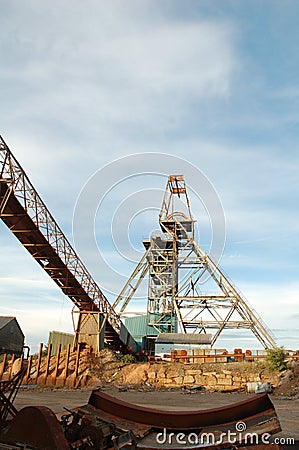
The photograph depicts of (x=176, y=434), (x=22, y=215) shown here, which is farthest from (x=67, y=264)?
(x=176, y=434)

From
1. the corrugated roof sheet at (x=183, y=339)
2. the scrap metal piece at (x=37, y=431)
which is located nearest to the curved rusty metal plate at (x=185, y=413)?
the scrap metal piece at (x=37, y=431)

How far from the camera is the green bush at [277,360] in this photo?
2052cm

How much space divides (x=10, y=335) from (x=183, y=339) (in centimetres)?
1989

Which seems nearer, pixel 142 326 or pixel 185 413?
pixel 185 413

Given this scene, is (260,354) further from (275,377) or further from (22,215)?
(22,215)

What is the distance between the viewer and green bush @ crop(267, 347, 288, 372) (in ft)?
67.3

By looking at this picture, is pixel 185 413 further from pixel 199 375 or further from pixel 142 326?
pixel 142 326

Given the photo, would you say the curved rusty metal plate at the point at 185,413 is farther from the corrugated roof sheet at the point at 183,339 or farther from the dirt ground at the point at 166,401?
the corrugated roof sheet at the point at 183,339

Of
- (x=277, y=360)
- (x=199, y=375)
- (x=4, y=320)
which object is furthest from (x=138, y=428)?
(x=4, y=320)

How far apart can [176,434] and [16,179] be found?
14.5 m

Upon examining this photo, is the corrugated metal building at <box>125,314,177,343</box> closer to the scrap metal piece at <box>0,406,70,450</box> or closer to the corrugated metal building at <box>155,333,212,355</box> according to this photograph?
the corrugated metal building at <box>155,333,212,355</box>

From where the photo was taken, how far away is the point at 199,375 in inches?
843

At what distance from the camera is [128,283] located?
3566cm

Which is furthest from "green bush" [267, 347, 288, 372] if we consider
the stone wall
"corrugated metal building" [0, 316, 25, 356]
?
"corrugated metal building" [0, 316, 25, 356]
